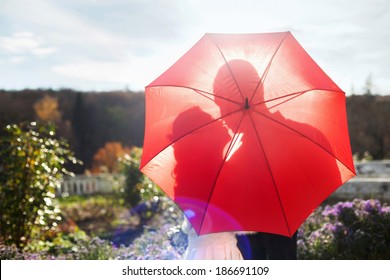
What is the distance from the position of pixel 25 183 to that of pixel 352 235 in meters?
2.97

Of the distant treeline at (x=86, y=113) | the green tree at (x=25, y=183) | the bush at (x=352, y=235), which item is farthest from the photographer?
the distant treeline at (x=86, y=113)

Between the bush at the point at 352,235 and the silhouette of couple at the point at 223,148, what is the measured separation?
1812mm

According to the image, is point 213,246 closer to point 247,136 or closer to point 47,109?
point 247,136

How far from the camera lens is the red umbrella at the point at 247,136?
7.48 ft

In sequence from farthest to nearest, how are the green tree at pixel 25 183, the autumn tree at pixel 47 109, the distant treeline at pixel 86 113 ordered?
the autumn tree at pixel 47 109 → the distant treeline at pixel 86 113 → the green tree at pixel 25 183

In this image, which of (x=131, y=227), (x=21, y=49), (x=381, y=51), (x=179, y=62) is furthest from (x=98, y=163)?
(x=179, y=62)

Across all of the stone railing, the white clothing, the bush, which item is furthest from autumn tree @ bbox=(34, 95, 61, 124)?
the white clothing

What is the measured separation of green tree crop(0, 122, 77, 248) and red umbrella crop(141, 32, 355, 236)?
7.02 ft

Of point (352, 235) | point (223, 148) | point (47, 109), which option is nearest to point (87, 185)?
point (352, 235)

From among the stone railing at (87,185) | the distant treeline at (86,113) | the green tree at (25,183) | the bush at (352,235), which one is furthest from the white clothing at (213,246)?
the distant treeline at (86,113)

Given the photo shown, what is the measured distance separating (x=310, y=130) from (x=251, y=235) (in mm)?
917

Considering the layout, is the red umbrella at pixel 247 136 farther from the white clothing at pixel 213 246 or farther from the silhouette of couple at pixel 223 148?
the white clothing at pixel 213 246
